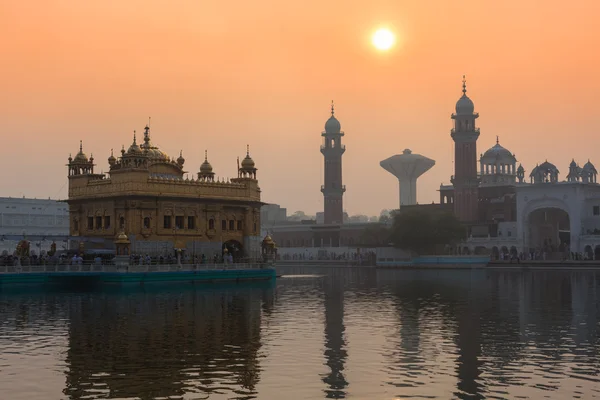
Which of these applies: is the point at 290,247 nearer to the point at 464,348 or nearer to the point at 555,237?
the point at 555,237

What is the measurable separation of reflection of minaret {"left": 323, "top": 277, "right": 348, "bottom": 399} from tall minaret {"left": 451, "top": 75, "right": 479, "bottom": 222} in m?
81.2

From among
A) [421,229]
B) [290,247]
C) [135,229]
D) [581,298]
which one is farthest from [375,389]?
[290,247]

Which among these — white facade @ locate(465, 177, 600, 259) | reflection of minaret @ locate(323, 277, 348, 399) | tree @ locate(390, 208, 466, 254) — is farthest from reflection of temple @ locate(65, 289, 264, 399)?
white facade @ locate(465, 177, 600, 259)

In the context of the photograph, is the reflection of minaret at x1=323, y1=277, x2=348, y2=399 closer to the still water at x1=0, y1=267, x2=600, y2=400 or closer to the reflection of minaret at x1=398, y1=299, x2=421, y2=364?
the still water at x1=0, y1=267, x2=600, y2=400

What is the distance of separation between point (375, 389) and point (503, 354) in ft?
19.2

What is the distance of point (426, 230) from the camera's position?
100688mm

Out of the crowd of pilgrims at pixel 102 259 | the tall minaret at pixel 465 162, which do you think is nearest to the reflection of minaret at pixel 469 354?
the crowd of pilgrims at pixel 102 259

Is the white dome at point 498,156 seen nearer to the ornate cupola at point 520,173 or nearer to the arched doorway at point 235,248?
the ornate cupola at point 520,173

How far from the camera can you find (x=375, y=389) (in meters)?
17.6

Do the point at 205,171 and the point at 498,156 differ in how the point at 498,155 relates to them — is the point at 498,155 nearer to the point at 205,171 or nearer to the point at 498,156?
the point at 498,156

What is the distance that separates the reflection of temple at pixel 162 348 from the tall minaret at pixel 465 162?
85.3 m

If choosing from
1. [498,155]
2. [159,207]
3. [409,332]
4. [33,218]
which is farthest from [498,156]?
[409,332]

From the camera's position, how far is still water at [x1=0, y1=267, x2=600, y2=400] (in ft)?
58.5

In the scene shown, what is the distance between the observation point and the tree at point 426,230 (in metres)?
101
